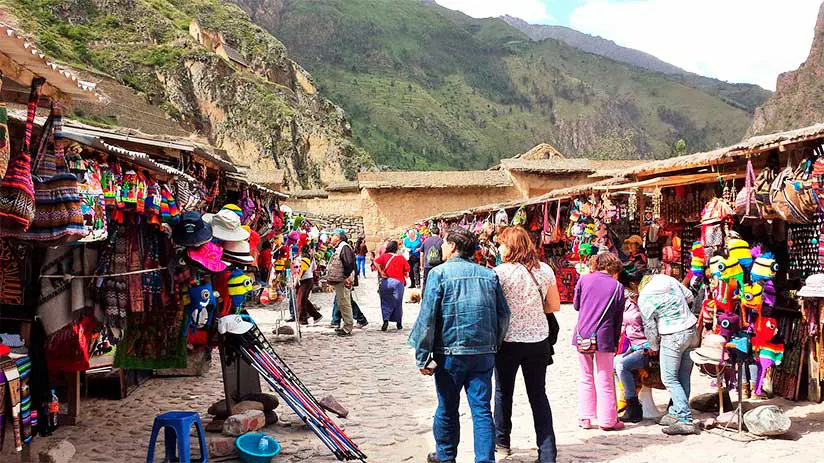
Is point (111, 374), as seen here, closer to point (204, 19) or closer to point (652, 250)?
point (652, 250)

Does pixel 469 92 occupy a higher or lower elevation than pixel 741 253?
higher

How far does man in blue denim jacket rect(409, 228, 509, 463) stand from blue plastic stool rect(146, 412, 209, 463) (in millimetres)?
1665

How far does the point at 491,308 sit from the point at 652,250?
528cm

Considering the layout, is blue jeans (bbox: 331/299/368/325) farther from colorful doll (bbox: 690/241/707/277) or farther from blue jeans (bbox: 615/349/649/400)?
colorful doll (bbox: 690/241/707/277)

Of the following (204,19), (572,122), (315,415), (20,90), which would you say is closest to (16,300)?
(20,90)

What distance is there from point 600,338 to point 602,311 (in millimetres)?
221

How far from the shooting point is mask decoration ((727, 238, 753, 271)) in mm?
5574

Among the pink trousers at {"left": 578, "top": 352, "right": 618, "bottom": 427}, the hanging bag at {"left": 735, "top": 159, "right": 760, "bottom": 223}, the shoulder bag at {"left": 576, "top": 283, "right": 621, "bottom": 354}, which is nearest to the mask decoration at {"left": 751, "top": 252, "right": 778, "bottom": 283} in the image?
the hanging bag at {"left": 735, "top": 159, "right": 760, "bottom": 223}

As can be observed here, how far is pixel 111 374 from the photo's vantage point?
260 inches

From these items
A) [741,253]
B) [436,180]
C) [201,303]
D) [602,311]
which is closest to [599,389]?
[602,311]

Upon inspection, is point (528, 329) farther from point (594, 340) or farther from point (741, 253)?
point (741, 253)

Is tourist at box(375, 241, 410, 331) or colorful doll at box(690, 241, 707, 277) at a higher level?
colorful doll at box(690, 241, 707, 277)

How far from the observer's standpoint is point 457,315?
14.0 feet

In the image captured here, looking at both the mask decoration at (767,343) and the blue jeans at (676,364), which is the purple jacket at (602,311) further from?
the mask decoration at (767,343)
